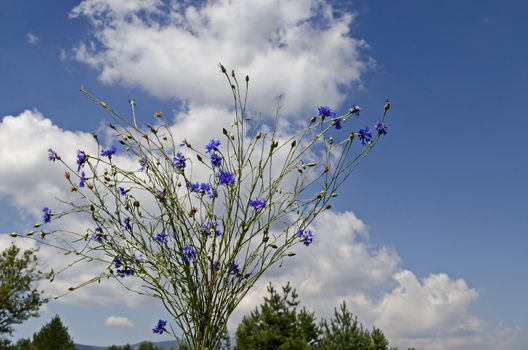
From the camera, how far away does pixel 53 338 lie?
29047 mm

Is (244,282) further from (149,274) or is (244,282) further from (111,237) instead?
(111,237)

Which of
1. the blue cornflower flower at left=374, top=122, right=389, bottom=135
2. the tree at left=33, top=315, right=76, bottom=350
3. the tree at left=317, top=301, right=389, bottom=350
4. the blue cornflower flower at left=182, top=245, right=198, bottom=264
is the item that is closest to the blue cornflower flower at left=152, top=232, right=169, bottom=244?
the blue cornflower flower at left=182, top=245, right=198, bottom=264

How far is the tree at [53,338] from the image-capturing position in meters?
28.8

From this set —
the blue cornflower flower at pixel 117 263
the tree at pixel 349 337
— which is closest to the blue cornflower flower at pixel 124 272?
the blue cornflower flower at pixel 117 263

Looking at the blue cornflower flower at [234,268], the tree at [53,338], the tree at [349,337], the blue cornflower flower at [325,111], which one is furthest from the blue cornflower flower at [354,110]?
the tree at [53,338]

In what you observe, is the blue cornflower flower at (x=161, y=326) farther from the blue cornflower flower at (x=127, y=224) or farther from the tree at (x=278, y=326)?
the tree at (x=278, y=326)

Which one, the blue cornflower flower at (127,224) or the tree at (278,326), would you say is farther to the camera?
the tree at (278,326)

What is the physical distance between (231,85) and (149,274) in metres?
1.72

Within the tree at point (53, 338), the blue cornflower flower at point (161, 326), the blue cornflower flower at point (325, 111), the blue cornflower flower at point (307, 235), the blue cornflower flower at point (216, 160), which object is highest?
the tree at point (53, 338)

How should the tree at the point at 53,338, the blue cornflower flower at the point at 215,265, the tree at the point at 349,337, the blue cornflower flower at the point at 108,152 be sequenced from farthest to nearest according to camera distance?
the tree at the point at 53,338, the tree at the point at 349,337, the blue cornflower flower at the point at 108,152, the blue cornflower flower at the point at 215,265

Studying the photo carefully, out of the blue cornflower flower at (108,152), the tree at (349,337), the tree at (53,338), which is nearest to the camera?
the blue cornflower flower at (108,152)

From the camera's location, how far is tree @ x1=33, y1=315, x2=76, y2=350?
94.5 feet

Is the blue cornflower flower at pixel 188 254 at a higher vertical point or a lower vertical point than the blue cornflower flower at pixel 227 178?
lower

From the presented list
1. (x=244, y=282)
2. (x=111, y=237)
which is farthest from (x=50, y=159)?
(x=244, y=282)
